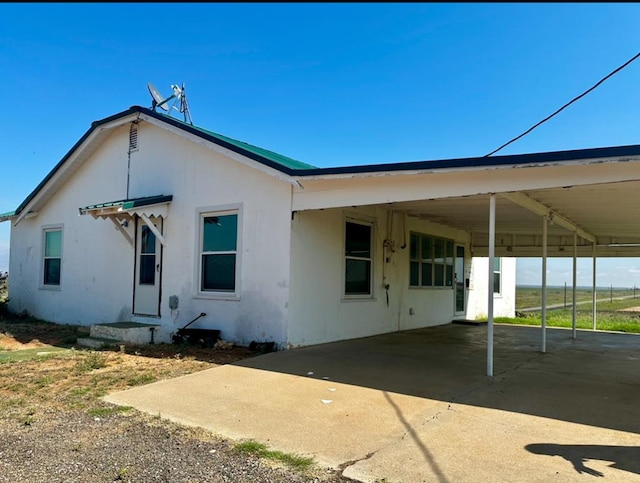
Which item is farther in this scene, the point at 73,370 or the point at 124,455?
the point at 73,370

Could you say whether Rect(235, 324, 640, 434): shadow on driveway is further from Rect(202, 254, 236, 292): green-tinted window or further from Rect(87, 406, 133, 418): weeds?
Rect(87, 406, 133, 418): weeds

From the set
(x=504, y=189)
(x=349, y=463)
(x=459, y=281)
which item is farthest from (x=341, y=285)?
(x=459, y=281)

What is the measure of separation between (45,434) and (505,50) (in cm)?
906

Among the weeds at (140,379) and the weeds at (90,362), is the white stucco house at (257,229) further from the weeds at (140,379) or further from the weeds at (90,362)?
the weeds at (140,379)

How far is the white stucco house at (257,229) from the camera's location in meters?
6.63

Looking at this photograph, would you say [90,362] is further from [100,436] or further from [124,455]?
[124,455]

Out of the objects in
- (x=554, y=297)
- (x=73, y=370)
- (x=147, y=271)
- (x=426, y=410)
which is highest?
(x=147, y=271)

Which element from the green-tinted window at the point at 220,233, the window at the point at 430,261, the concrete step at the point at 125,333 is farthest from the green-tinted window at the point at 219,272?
the window at the point at 430,261

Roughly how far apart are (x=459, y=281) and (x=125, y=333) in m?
9.52

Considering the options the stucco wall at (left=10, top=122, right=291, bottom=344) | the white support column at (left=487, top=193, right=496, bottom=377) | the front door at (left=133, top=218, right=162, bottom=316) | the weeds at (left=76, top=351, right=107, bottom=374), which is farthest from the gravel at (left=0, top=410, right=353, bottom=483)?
the front door at (left=133, top=218, right=162, bottom=316)

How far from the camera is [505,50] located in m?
8.89

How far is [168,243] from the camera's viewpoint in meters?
9.58

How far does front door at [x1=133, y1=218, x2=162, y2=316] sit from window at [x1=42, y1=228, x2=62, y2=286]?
3.28 metres

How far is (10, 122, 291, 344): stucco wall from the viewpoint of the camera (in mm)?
8141
